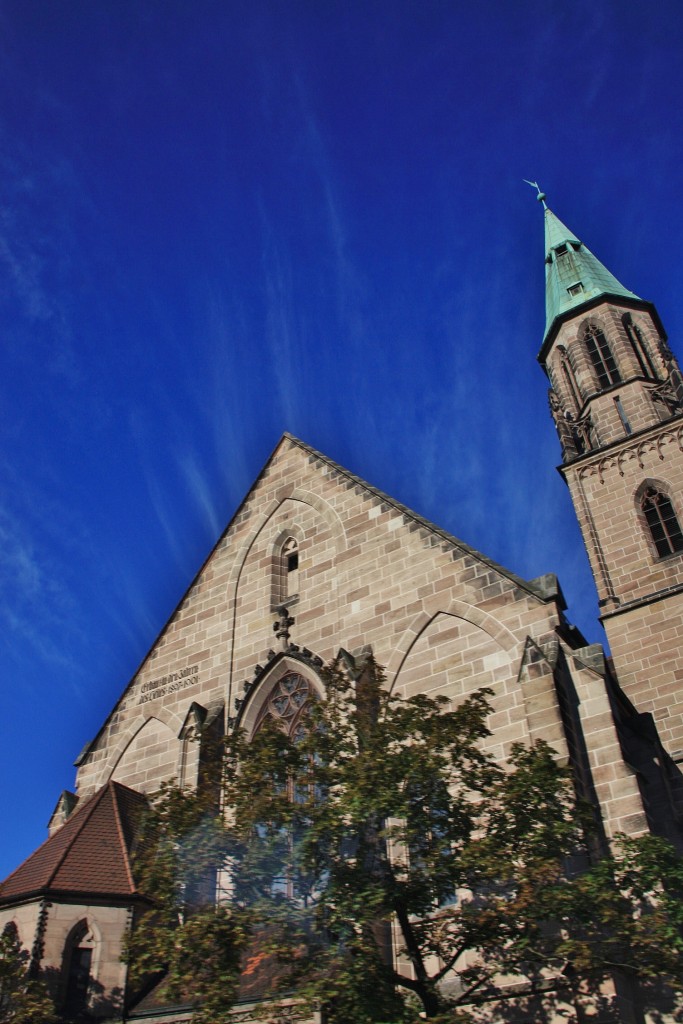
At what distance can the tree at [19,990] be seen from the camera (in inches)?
532

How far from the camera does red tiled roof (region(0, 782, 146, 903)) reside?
51.8 ft

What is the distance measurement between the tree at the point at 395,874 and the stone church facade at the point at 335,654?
2.27 m

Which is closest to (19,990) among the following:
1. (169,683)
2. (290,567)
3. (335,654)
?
(169,683)

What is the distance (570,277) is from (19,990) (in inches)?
1416

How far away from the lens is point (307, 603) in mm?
19594

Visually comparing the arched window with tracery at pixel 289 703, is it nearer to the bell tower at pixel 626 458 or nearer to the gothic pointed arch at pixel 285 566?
the gothic pointed arch at pixel 285 566

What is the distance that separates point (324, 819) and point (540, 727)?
15.3ft

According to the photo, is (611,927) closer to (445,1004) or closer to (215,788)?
(445,1004)

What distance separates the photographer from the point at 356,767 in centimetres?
1129

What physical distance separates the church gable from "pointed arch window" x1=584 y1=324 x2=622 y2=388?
672 inches

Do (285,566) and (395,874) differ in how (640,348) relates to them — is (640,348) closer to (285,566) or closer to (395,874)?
(285,566)

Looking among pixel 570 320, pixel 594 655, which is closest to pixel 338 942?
pixel 594 655

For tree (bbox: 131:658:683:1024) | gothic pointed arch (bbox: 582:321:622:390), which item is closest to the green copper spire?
gothic pointed arch (bbox: 582:321:622:390)

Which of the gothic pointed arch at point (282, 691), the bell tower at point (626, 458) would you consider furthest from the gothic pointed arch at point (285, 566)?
the bell tower at point (626, 458)
